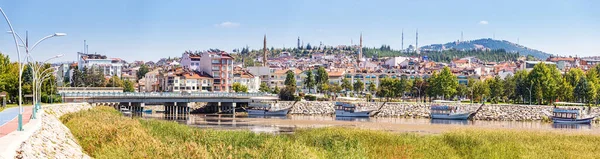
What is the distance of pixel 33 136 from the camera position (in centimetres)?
2517

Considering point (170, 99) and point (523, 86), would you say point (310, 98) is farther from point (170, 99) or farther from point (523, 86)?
point (523, 86)

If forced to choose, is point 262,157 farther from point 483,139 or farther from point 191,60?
point 191,60

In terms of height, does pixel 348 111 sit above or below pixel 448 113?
below

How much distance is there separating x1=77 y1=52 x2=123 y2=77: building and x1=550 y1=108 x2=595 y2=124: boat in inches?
5016

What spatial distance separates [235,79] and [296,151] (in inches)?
4443

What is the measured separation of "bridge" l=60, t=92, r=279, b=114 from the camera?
82.4m

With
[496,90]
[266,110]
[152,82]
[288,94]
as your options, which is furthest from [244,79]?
[496,90]

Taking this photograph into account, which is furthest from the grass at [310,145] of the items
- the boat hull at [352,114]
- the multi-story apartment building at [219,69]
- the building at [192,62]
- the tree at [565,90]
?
the building at [192,62]

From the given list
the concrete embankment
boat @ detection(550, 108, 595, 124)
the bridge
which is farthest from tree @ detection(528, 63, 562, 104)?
the bridge

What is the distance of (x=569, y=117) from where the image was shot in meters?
77.1

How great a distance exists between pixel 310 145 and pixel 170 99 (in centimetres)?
6093

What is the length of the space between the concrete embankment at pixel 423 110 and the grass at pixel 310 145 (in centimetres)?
4502

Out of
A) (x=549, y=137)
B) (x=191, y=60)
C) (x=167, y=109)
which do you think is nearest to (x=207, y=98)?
(x=167, y=109)

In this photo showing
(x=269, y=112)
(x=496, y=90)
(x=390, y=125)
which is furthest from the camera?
(x=496, y=90)
